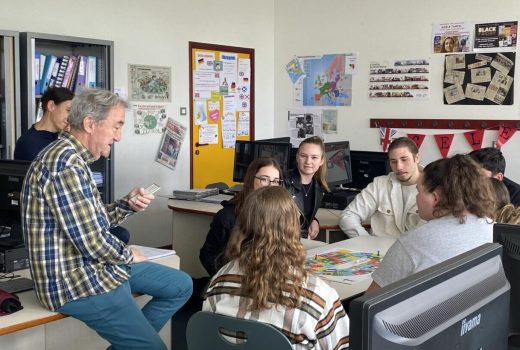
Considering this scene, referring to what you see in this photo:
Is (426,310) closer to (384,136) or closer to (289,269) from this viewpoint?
(289,269)

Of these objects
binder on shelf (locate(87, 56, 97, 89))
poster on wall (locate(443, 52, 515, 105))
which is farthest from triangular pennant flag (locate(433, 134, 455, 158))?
binder on shelf (locate(87, 56, 97, 89))

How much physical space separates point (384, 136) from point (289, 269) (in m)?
4.89

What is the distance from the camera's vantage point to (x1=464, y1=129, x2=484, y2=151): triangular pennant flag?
20.1ft

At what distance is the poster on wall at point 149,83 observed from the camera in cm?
612

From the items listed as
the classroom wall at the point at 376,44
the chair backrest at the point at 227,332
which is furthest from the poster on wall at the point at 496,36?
the chair backrest at the point at 227,332

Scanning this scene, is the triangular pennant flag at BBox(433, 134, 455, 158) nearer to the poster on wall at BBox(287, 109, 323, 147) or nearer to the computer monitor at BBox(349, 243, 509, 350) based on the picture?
the poster on wall at BBox(287, 109, 323, 147)

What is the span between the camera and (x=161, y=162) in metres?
6.49

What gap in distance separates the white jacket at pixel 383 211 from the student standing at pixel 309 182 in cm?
25

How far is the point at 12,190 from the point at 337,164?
262 centimetres

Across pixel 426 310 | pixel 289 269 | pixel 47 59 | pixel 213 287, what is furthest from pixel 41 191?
pixel 47 59

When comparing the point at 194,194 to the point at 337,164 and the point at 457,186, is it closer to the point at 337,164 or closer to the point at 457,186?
the point at 337,164

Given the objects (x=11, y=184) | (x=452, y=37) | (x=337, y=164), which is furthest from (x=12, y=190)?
(x=452, y=37)

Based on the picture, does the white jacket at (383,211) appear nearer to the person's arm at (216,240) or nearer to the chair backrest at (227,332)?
the person's arm at (216,240)

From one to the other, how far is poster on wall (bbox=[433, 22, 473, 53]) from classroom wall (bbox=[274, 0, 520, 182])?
0.18 feet
